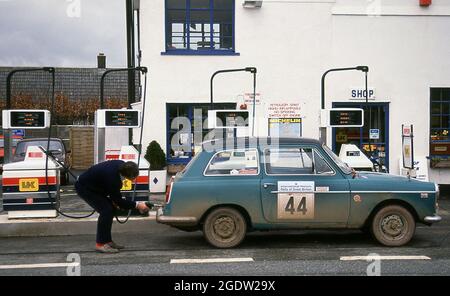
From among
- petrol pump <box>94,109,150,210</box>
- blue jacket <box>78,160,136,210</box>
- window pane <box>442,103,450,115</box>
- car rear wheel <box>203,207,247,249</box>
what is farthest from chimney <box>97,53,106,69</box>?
car rear wheel <box>203,207,247,249</box>

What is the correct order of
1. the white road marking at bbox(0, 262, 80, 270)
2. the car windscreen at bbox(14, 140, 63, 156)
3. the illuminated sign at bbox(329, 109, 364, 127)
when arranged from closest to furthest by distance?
1. the white road marking at bbox(0, 262, 80, 270)
2. the illuminated sign at bbox(329, 109, 364, 127)
3. the car windscreen at bbox(14, 140, 63, 156)

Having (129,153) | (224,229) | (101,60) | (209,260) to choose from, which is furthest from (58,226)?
(101,60)

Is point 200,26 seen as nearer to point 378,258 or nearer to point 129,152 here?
point 129,152

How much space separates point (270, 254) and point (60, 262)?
2.90 metres

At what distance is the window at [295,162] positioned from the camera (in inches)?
336

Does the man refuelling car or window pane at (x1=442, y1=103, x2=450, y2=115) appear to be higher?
window pane at (x1=442, y1=103, x2=450, y2=115)

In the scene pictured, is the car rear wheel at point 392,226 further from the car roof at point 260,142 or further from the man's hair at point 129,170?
the man's hair at point 129,170

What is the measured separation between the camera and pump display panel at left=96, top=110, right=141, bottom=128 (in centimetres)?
1041

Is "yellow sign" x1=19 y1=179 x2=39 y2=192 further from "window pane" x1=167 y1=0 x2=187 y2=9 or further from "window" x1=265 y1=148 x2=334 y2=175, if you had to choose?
"window pane" x1=167 y1=0 x2=187 y2=9

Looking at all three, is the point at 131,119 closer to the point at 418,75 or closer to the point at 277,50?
the point at 277,50

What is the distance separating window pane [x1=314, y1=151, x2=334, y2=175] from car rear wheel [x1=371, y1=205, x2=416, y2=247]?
3.20ft

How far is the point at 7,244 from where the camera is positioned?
30.0 feet

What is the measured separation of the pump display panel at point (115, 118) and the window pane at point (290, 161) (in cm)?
314
